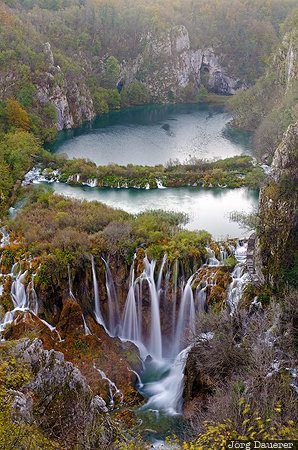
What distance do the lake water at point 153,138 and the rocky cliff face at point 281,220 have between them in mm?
28855

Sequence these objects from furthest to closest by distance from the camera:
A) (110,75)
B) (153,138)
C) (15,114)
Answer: (110,75), (153,138), (15,114)

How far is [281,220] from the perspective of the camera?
65.0ft

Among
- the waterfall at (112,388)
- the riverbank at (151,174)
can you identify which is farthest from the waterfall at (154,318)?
the riverbank at (151,174)

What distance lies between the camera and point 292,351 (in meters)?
14.9

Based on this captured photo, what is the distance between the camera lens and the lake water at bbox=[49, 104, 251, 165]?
52.3m

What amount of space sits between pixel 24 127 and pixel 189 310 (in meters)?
41.3

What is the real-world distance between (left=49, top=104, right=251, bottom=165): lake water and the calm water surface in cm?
959

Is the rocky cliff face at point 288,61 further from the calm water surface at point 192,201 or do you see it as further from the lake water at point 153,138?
the calm water surface at point 192,201

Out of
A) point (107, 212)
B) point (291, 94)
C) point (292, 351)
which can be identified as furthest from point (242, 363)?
point (291, 94)

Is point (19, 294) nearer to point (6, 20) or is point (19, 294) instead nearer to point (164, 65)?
point (6, 20)

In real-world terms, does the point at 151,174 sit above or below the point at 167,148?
below

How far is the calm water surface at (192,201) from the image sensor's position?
31562mm

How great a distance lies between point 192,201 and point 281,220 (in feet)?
58.9

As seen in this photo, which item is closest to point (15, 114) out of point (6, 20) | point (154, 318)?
point (6, 20)
